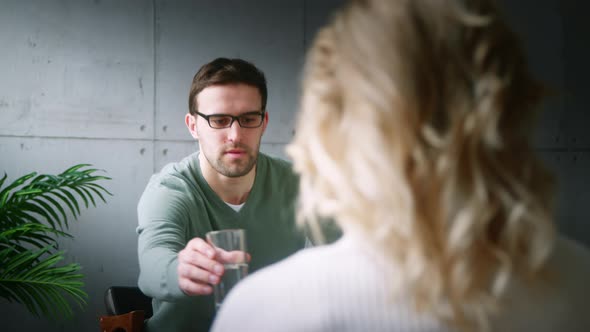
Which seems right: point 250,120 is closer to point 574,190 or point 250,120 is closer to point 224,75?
point 224,75

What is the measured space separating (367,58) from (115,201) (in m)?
2.86

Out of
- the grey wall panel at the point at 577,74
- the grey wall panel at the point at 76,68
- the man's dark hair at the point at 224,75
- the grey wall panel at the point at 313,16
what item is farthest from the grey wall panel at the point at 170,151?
the grey wall panel at the point at 577,74

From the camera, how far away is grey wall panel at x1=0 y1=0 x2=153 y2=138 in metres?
3.05

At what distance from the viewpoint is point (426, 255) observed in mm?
563

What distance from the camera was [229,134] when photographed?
1.89m

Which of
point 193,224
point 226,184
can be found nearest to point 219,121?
point 226,184

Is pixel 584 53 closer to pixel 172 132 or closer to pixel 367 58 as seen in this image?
pixel 172 132

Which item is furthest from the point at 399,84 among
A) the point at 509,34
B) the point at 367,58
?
the point at 509,34

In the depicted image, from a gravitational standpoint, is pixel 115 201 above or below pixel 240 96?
below

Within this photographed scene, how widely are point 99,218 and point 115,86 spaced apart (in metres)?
0.75

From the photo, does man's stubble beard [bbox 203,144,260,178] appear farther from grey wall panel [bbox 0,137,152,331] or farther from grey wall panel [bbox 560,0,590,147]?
grey wall panel [bbox 560,0,590,147]

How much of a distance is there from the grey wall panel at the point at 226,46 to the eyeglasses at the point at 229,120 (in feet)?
4.61

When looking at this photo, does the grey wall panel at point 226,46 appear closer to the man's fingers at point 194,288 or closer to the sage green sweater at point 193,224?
the sage green sweater at point 193,224

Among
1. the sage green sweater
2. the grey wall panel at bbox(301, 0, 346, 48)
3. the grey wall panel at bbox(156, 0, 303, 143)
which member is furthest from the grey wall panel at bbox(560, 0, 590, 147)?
the sage green sweater
